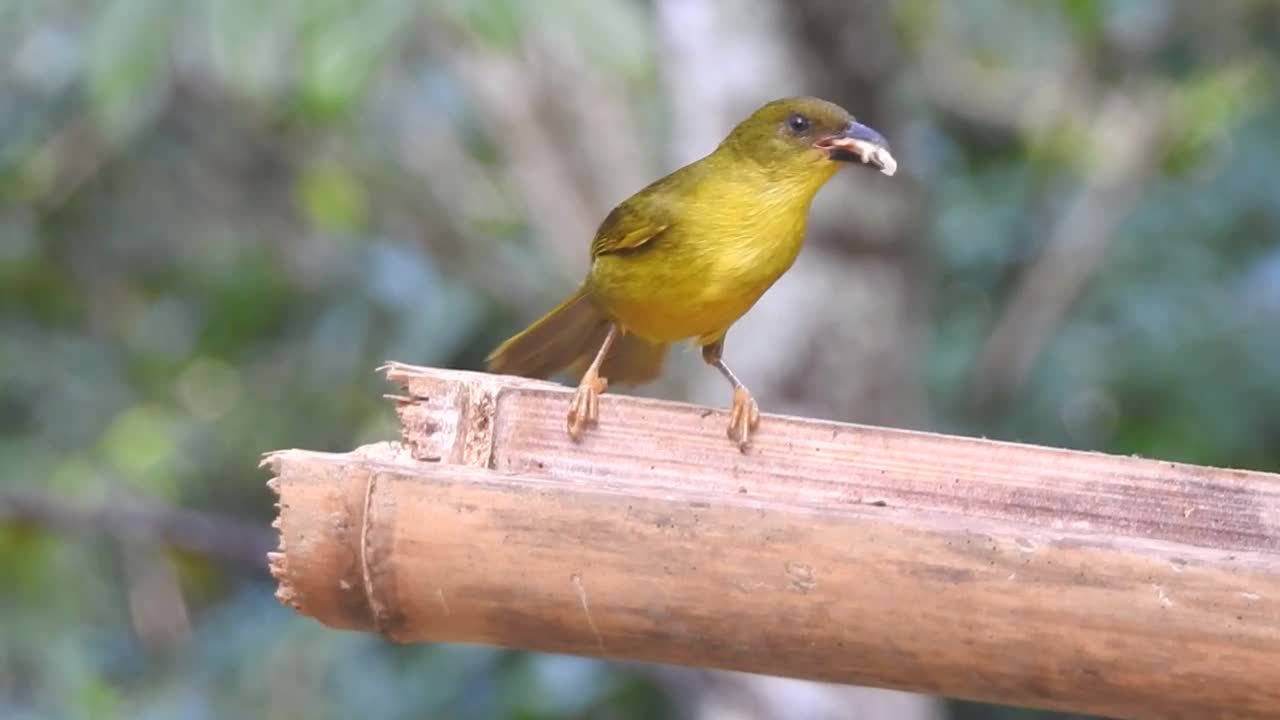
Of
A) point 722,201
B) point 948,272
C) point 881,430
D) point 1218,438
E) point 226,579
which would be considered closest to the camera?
point 881,430

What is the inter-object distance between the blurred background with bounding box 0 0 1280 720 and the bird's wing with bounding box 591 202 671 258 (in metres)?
0.95

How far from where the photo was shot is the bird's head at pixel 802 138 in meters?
3.72

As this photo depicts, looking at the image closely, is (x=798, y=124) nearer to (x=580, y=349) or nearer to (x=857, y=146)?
(x=857, y=146)

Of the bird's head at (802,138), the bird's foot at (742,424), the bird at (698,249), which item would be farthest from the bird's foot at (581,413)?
the bird's head at (802,138)

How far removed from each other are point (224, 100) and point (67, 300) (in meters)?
1.13

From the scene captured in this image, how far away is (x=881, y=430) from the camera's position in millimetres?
2418

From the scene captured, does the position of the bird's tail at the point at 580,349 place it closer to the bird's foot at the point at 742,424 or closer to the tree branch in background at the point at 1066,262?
the bird's foot at the point at 742,424

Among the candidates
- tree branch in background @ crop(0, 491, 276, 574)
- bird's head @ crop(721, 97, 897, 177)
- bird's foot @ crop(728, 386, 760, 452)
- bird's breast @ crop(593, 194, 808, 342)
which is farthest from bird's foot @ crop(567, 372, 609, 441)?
tree branch in background @ crop(0, 491, 276, 574)

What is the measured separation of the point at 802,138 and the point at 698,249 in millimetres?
375

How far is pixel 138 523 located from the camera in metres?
6.12

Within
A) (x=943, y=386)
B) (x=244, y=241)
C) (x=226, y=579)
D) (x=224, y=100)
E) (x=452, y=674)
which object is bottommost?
(x=226, y=579)

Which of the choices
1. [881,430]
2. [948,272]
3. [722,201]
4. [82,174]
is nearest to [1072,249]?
[948,272]

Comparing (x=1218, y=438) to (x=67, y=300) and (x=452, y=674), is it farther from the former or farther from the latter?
(x=67, y=300)

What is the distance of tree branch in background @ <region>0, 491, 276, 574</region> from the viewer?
20.0 feet
